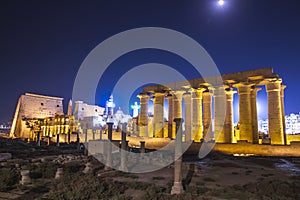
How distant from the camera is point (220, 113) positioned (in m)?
23.3

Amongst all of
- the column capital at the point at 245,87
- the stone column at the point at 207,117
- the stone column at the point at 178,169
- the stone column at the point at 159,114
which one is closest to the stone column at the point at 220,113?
the stone column at the point at 207,117

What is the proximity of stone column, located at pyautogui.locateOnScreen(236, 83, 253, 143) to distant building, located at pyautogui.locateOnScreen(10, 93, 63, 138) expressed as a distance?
4952 cm

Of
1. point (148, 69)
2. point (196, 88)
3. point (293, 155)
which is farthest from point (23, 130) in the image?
point (293, 155)

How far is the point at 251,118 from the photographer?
21953 millimetres

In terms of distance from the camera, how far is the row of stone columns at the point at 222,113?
20.0 m

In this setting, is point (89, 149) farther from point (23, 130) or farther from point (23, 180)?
point (23, 130)

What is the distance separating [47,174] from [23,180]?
182cm

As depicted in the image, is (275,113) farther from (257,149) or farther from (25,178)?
Answer: (25,178)

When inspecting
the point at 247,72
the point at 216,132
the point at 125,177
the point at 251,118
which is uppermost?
the point at 247,72

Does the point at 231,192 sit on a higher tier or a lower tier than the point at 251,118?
lower

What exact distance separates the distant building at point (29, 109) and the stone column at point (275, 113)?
52.1 metres

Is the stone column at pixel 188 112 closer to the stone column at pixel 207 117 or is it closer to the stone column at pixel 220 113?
the stone column at pixel 207 117

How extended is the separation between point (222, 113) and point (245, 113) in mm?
2370

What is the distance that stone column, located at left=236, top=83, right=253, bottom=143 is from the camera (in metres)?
21.4
